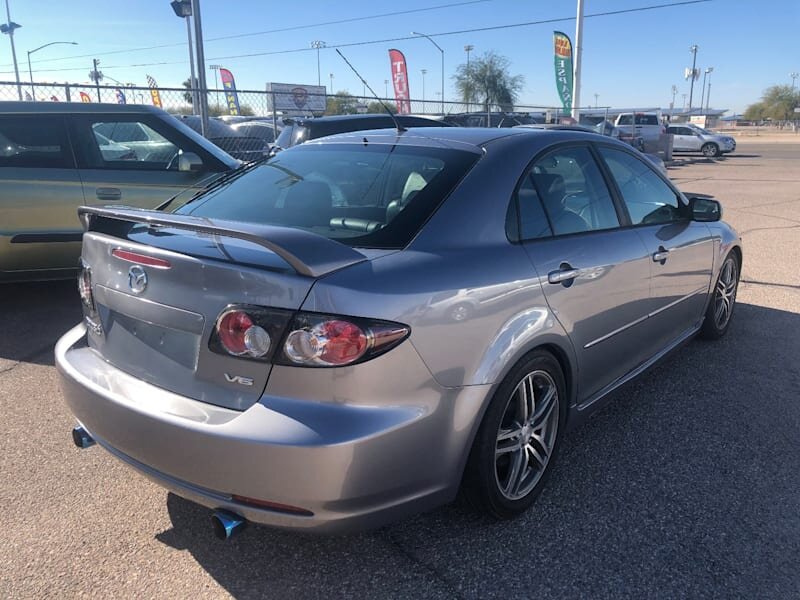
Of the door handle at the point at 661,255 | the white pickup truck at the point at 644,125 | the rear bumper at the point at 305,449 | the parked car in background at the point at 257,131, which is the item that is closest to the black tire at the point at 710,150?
the white pickup truck at the point at 644,125

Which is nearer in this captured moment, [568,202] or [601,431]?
[568,202]

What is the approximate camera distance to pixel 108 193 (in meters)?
5.71

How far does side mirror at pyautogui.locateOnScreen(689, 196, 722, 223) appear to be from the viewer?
413cm

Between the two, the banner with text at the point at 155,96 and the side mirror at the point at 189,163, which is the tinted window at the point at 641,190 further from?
the banner with text at the point at 155,96

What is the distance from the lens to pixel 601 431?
3.52 meters

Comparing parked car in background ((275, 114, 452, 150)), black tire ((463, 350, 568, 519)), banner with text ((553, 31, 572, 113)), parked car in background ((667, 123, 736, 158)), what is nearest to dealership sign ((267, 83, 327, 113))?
parked car in background ((275, 114, 452, 150))

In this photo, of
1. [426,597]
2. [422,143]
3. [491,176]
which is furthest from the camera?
[422,143]

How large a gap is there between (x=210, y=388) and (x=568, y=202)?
189 centimetres

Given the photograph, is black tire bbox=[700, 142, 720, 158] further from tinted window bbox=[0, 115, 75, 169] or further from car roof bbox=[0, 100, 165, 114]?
tinted window bbox=[0, 115, 75, 169]

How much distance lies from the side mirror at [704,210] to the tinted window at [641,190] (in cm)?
11

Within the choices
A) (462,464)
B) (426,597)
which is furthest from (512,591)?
(462,464)

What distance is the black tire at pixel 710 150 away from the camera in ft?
102

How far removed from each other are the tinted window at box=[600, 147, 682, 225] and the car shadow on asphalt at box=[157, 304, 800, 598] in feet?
3.92

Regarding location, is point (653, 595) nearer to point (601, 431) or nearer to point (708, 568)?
point (708, 568)
